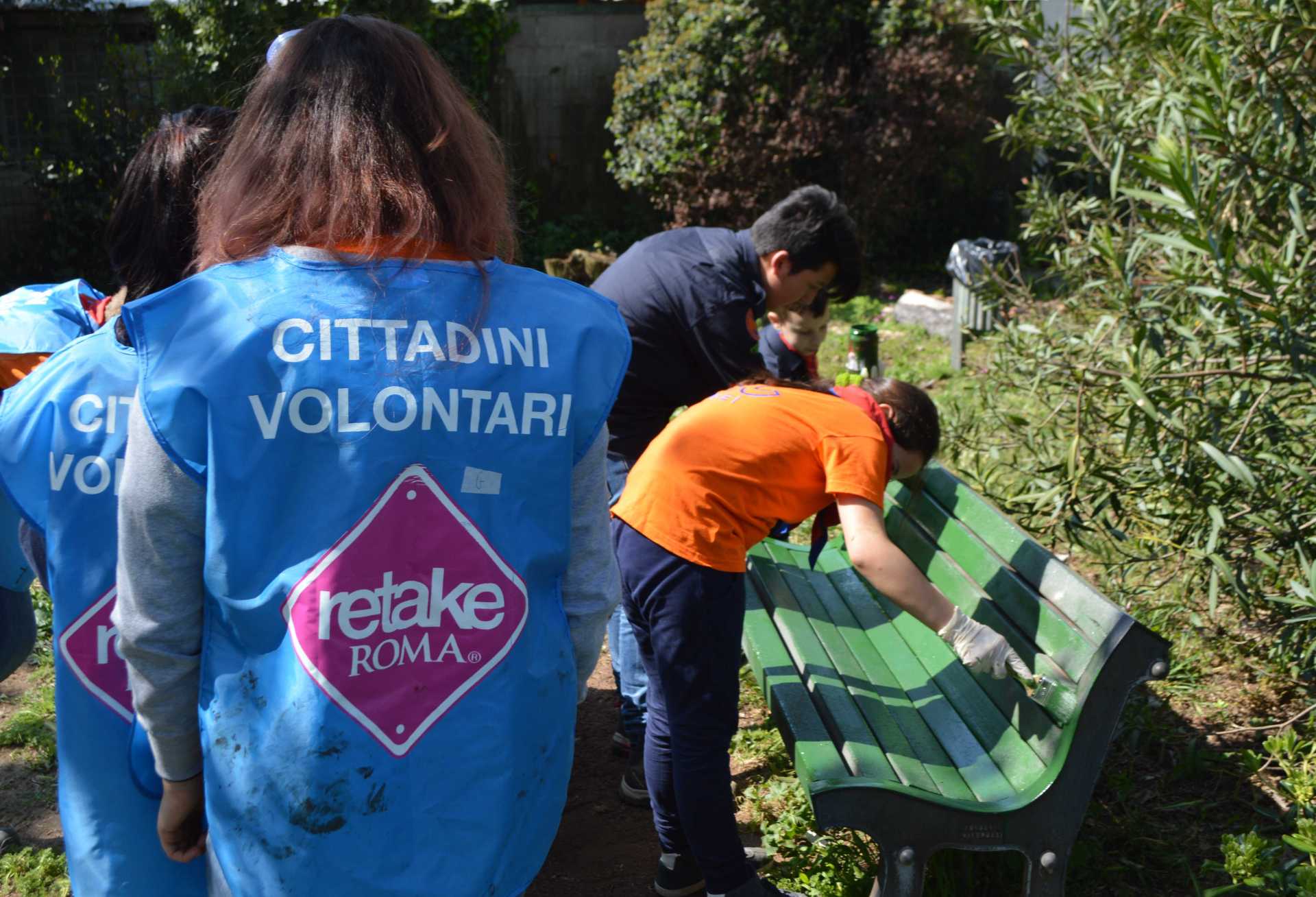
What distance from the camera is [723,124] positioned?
911cm

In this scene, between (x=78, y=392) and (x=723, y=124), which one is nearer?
(x=78, y=392)

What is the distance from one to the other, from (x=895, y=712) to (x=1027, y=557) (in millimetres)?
504

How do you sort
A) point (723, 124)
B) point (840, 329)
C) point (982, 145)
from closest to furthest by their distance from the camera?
point (840, 329) < point (723, 124) < point (982, 145)

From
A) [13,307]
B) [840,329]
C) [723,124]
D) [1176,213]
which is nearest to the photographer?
[13,307]

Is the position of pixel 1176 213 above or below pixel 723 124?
above

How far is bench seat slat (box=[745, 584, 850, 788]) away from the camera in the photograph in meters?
2.44

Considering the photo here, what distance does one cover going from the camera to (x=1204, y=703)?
3.56 metres

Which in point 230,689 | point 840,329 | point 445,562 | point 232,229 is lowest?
point 840,329

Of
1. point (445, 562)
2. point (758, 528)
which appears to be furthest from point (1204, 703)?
point (445, 562)

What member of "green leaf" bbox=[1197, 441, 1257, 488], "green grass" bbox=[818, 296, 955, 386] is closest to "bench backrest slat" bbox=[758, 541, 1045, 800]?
"green leaf" bbox=[1197, 441, 1257, 488]

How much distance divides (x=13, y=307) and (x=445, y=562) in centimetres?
145

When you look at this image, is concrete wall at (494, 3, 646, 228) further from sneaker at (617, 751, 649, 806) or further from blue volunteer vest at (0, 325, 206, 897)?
blue volunteer vest at (0, 325, 206, 897)

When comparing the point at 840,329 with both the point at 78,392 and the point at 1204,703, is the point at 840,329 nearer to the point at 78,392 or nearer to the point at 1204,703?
the point at 1204,703

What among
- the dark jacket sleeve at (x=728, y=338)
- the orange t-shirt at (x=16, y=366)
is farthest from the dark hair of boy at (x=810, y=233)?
the orange t-shirt at (x=16, y=366)
